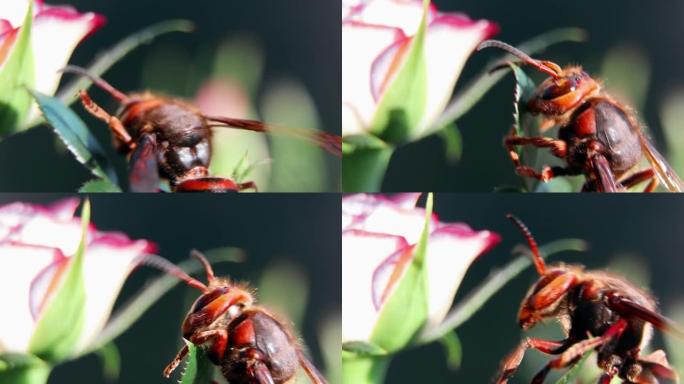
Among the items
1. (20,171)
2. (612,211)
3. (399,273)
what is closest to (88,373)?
(20,171)

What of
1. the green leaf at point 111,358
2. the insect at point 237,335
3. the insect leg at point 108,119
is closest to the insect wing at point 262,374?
the insect at point 237,335

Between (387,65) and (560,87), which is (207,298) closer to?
(387,65)

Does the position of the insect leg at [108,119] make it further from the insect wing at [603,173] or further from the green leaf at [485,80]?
the insect wing at [603,173]

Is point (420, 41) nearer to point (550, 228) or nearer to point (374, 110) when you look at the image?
point (374, 110)

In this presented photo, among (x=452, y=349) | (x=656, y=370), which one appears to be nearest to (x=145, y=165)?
(x=452, y=349)

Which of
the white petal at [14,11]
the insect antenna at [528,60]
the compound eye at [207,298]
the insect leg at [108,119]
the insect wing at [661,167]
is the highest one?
the white petal at [14,11]

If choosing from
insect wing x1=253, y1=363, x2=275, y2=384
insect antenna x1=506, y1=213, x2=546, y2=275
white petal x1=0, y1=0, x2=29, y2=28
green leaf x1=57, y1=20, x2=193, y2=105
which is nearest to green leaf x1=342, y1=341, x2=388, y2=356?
insect wing x1=253, y1=363, x2=275, y2=384

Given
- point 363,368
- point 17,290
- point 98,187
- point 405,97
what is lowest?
point 363,368
